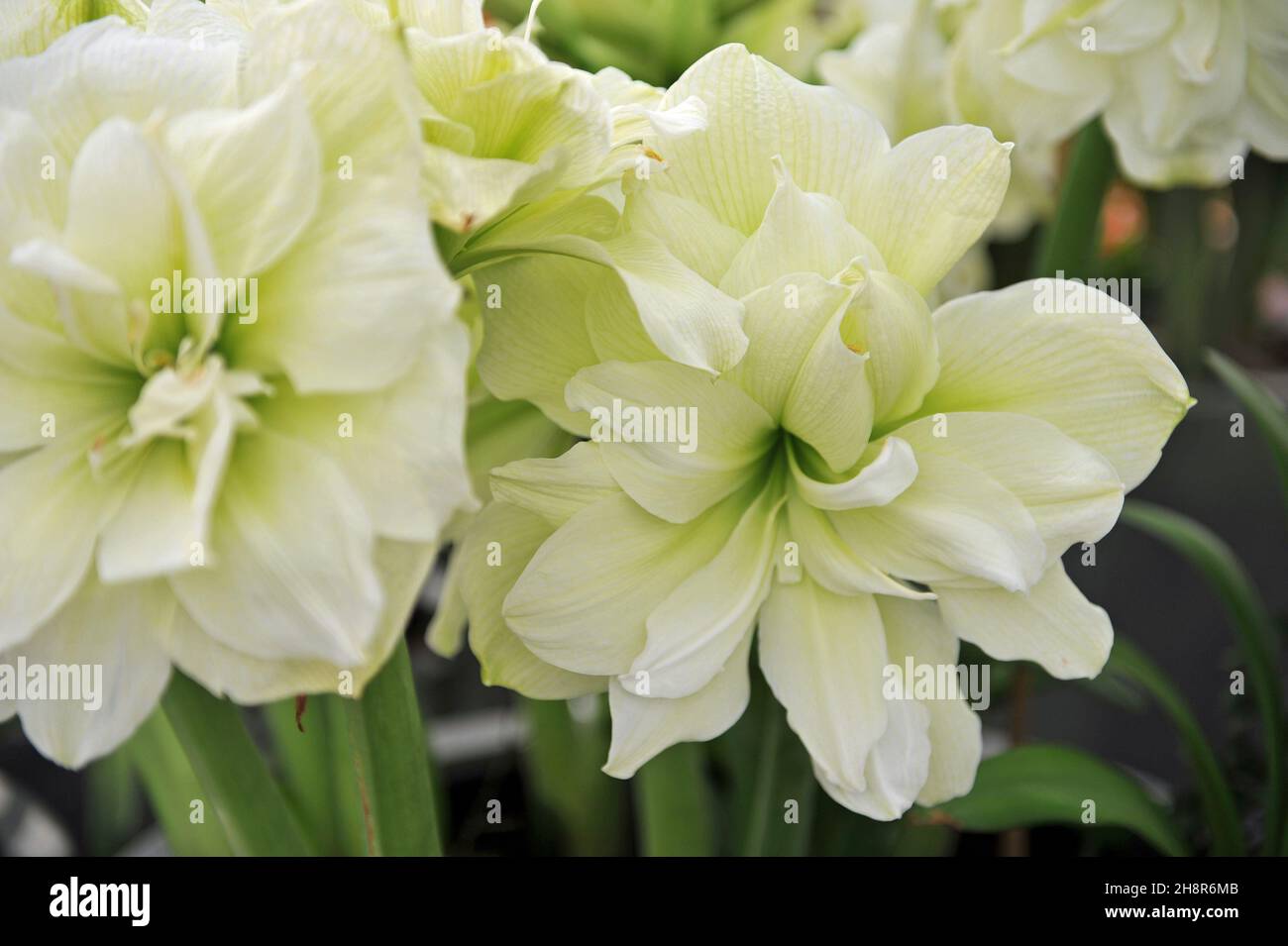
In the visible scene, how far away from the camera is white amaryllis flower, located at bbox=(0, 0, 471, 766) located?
26 centimetres

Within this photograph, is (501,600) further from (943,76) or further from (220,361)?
(943,76)

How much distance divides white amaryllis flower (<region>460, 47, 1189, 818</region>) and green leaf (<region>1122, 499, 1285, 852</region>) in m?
0.21

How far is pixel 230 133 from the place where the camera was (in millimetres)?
268

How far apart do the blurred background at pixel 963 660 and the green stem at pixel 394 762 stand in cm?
14

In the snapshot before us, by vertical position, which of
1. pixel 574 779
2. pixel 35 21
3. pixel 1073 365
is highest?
pixel 35 21

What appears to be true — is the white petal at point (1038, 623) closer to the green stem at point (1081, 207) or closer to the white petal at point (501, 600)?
the white petal at point (501, 600)

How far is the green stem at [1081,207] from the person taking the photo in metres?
0.53

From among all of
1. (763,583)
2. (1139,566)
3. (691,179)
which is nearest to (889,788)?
(763,583)

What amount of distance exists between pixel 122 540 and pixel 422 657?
0.63 m

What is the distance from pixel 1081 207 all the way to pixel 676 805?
31 cm

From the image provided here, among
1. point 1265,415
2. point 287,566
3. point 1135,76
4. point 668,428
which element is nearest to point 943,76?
point 1135,76

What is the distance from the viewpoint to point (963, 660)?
1.62ft

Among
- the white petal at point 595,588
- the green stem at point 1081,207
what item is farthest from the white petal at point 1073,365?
the green stem at point 1081,207

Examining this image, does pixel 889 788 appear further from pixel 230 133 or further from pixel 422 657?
pixel 422 657
